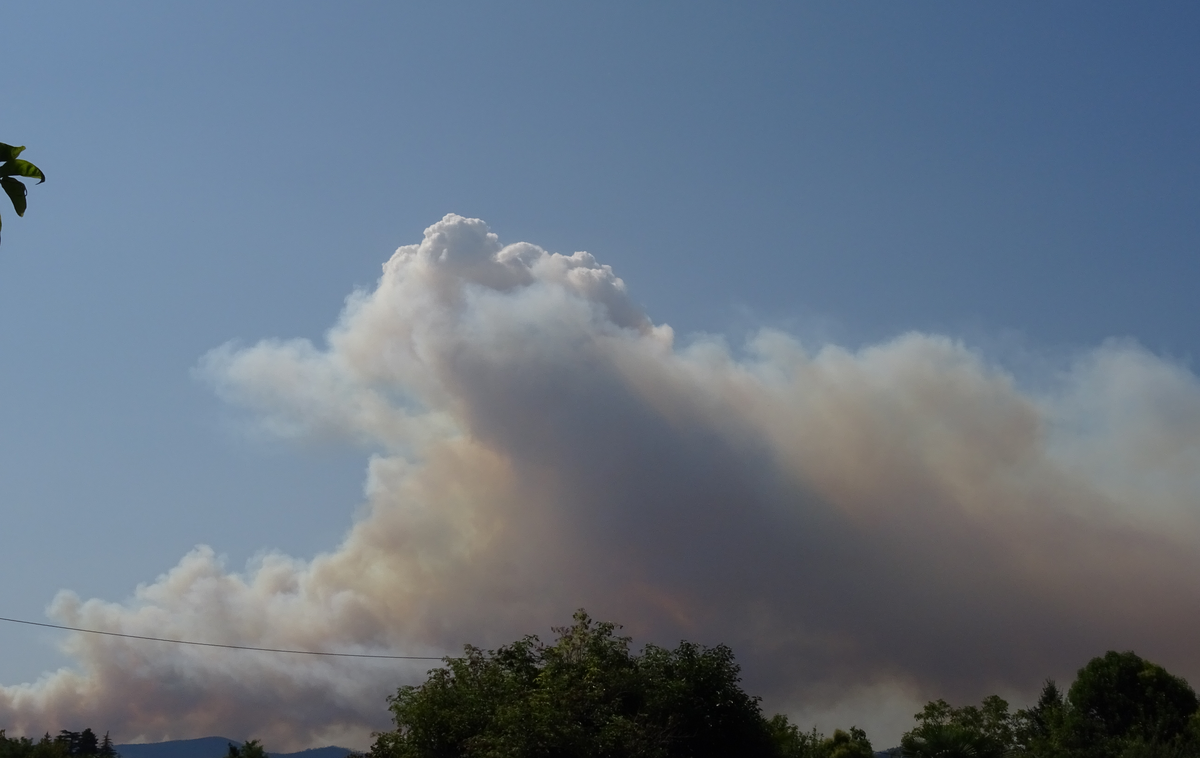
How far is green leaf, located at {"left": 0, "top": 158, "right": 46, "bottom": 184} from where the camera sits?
21.1 ft

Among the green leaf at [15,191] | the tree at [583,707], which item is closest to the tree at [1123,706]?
the tree at [583,707]

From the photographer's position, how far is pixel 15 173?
651cm

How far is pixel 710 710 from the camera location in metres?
44.4

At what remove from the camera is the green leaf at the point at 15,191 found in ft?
21.4

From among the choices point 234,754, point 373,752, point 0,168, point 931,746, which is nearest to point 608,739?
point 373,752

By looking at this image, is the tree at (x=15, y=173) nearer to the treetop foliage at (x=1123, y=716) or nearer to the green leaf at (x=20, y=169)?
the green leaf at (x=20, y=169)

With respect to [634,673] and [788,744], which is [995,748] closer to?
[788,744]

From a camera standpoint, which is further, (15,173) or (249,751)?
(249,751)

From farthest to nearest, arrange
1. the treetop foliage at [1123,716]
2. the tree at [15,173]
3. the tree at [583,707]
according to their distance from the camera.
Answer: the treetop foliage at [1123,716], the tree at [583,707], the tree at [15,173]

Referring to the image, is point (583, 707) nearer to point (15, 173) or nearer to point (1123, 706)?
point (15, 173)

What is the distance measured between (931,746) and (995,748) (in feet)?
10.7

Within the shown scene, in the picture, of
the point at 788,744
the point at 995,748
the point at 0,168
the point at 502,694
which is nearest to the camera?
the point at 0,168

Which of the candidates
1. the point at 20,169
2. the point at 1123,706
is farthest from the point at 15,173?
the point at 1123,706

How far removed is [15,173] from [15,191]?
0.13 m
